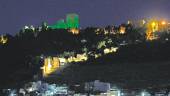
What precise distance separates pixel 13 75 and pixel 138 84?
8.35 m

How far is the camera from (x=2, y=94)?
84.7 ft

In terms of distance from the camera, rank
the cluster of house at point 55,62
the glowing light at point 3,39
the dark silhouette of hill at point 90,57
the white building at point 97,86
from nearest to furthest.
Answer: the white building at point 97,86, the dark silhouette of hill at point 90,57, the cluster of house at point 55,62, the glowing light at point 3,39

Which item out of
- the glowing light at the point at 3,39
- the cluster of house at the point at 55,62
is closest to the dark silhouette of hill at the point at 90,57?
the glowing light at the point at 3,39

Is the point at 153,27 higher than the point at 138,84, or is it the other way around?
the point at 153,27

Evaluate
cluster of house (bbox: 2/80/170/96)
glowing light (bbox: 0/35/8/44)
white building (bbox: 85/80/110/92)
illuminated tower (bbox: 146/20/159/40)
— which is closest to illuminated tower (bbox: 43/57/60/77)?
cluster of house (bbox: 2/80/170/96)

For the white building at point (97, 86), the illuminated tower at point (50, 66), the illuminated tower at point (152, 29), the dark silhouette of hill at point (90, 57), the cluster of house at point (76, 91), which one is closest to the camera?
the cluster of house at point (76, 91)

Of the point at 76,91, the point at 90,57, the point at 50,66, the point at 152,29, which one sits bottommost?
the point at 76,91

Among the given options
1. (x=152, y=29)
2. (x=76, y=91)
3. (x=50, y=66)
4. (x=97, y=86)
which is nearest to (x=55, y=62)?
(x=50, y=66)

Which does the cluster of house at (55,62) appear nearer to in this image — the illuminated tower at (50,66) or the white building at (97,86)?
the illuminated tower at (50,66)

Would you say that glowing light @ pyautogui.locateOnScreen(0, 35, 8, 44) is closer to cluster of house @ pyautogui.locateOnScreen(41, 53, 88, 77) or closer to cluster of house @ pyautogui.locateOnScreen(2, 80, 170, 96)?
cluster of house @ pyautogui.locateOnScreen(41, 53, 88, 77)

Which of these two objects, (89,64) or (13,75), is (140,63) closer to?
(89,64)

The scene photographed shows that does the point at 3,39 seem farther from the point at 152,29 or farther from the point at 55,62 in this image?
the point at 55,62

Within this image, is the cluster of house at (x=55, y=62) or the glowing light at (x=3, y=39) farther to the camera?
the glowing light at (x=3, y=39)

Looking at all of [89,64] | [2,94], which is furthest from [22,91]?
[89,64]
